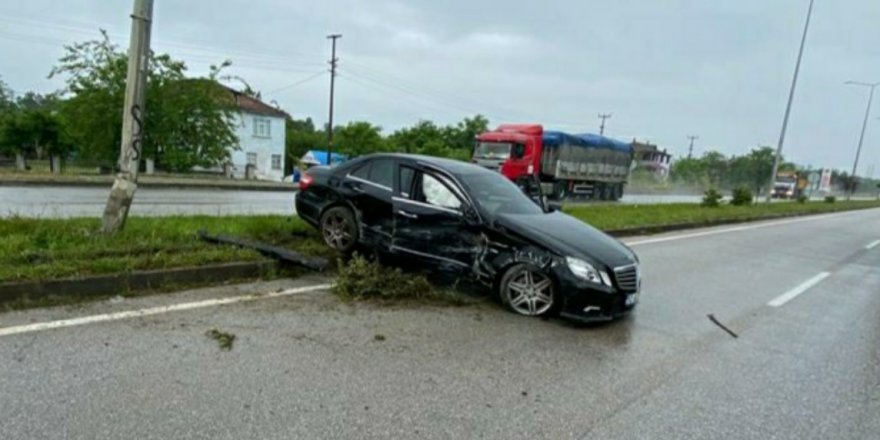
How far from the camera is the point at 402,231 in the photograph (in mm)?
6094

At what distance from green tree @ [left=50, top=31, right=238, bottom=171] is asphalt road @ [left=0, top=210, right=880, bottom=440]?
2077 centimetres

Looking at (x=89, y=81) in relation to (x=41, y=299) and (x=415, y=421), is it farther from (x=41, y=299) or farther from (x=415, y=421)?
(x=415, y=421)

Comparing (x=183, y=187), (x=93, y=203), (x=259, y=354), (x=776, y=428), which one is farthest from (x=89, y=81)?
(x=776, y=428)

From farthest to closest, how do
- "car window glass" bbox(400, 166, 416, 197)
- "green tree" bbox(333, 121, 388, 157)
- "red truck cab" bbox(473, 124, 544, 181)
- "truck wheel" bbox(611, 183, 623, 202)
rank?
"green tree" bbox(333, 121, 388, 157) → "truck wheel" bbox(611, 183, 623, 202) → "red truck cab" bbox(473, 124, 544, 181) → "car window glass" bbox(400, 166, 416, 197)

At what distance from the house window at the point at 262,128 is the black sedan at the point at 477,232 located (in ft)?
150

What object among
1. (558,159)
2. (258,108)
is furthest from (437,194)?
(258,108)

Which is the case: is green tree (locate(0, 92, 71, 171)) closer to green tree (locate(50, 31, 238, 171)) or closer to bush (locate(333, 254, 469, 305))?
green tree (locate(50, 31, 238, 171))

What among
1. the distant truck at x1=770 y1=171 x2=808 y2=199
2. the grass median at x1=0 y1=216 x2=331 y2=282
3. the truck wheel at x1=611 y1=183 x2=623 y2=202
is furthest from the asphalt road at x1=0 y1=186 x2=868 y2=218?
the distant truck at x1=770 y1=171 x2=808 y2=199

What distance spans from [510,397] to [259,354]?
1862mm

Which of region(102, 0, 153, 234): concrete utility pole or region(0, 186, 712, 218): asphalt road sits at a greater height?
region(102, 0, 153, 234): concrete utility pole

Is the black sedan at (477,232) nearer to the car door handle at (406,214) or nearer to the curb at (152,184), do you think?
the car door handle at (406,214)

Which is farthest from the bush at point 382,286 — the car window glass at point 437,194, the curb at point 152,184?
the curb at point 152,184

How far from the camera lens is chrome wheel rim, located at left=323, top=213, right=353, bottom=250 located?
265 inches

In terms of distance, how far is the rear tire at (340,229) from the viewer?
6672 mm
